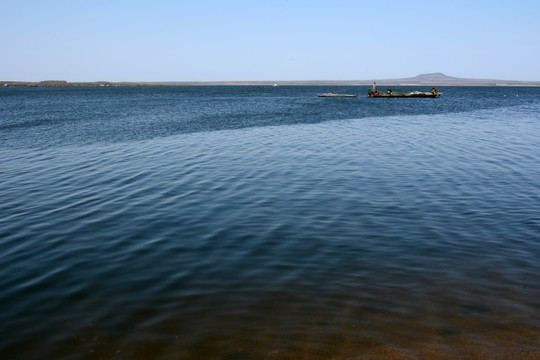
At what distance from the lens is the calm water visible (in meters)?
6.75

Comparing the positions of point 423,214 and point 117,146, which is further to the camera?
point 117,146

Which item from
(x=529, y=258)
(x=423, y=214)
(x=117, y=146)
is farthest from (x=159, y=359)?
(x=117, y=146)

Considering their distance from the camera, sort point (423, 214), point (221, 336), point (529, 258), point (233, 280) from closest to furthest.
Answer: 1. point (221, 336)
2. point (233, 280)
3. point (529, 258)
4. point (423, 214)

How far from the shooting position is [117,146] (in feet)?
92.3

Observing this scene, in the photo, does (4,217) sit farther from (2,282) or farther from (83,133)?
(83,133)

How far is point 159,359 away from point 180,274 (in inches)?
117

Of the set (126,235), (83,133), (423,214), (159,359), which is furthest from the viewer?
(83,133)

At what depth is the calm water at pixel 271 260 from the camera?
6.75 metres

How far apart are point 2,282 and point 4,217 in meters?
5.37

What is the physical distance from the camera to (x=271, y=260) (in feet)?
32.0

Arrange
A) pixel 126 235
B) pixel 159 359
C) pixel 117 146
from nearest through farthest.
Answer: pixel 159 359 → pixel 126 235 → pixel 117 146

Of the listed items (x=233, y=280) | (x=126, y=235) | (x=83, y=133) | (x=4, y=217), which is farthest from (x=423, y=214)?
(x=83, y=133)

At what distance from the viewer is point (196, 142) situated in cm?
2977

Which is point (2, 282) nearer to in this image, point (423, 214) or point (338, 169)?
point (423, 214)
